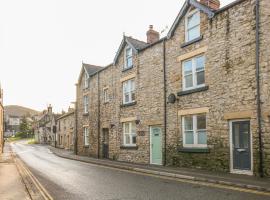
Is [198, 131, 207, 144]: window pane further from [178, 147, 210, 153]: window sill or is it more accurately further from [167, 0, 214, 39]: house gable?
[167, 0, 214, 39]: house gable

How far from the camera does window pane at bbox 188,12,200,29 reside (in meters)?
17.3

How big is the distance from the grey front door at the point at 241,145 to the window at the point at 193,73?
324 centimetres

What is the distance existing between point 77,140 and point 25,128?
85271 millimetres

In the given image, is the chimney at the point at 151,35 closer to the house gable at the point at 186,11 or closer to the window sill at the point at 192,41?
the house gable at the point at 186,11

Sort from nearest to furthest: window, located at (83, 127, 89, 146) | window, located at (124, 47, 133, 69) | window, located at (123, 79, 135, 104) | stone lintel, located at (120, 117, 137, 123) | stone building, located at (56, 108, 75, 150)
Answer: stone lintel, located at (120, 117, 137, 123), window, located at (123, 79, 135, 104), window, located at (124, 47, 133, 69), window, located at (83, 127, 89, 146), stone building, located at (56, 108, 75, 150)

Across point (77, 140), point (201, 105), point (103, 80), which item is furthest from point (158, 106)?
point (77, 140)

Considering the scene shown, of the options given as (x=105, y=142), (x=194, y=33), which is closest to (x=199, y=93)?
(x=194, y=33)

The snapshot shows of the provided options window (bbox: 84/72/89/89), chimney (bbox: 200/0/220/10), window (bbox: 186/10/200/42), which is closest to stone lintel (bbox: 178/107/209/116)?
window (bbox: 186/10/200/42)

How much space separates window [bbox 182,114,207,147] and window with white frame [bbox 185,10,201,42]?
4.31 metres

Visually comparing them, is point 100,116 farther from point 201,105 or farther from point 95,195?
point 95,195

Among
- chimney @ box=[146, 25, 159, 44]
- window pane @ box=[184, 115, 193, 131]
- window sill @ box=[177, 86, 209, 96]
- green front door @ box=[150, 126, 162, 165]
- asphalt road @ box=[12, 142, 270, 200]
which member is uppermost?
chimney @ box=[146, 25, 159, 44]

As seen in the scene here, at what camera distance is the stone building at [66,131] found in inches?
1774

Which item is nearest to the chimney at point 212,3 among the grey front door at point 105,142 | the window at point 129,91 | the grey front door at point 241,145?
the grey front door at point 241,145

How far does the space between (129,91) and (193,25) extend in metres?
7.73
